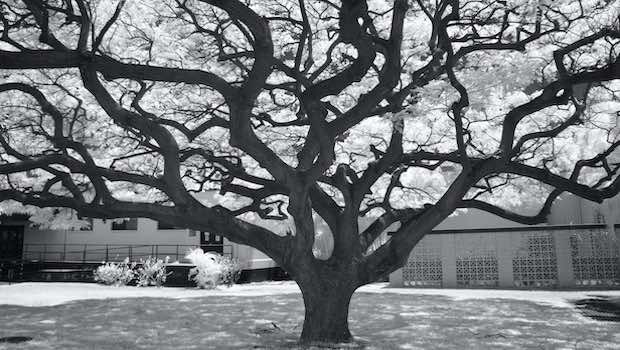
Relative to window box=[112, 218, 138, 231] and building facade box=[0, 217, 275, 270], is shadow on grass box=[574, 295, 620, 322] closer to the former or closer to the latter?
building facade box=[0, 217, 275, 270]

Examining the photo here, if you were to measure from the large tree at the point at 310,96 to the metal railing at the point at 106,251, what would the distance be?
14.4 meters

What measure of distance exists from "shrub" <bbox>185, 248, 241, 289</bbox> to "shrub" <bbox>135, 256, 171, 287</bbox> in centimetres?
120

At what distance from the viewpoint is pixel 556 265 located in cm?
2130

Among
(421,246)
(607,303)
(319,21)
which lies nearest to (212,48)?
(319,21)

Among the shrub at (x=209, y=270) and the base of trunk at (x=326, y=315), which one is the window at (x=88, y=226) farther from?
the base of trunk at (x=326, y=315)

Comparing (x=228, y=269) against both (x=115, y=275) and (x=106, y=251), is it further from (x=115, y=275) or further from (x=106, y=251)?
(x=106, y=251)

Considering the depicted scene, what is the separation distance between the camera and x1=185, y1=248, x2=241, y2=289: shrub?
23125 millimetres

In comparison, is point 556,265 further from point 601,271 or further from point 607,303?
point 607,303

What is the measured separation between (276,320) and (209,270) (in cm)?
999

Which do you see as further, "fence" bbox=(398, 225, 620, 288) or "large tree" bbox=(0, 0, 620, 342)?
"fence" bbox=(398, 225, 620, 288)

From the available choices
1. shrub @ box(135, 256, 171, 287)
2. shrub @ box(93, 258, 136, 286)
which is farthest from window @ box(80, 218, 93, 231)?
shrub @ box(135, 256, 171, 287)

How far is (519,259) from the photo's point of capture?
21.7 meters

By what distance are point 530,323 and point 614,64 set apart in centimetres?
615

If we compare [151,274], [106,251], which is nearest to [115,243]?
[106,251]
